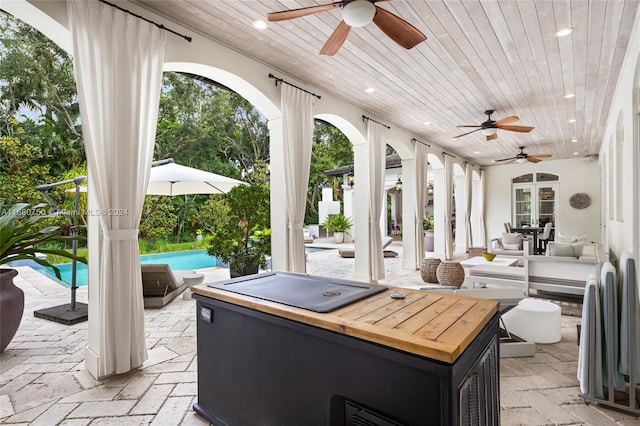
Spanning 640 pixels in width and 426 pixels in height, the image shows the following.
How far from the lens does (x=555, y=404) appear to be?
222cm

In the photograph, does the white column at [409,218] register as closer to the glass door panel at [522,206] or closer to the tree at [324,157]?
the glass door panel at [522,206]

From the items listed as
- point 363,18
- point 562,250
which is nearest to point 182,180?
point 363,18

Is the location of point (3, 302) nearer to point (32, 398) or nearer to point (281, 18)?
point (32, 398)

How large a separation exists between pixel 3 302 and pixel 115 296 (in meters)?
1.24

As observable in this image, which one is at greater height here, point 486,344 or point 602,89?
point 602,89

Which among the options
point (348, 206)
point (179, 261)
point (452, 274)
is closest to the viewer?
point (452, 274)

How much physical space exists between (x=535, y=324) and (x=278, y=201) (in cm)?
305

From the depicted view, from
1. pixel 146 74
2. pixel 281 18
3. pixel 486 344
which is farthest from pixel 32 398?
pixel 281 18

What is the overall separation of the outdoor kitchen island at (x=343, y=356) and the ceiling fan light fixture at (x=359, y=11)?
174 centimetres

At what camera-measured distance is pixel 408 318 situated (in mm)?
1426

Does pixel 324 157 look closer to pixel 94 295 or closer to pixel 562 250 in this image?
pixel 562 250

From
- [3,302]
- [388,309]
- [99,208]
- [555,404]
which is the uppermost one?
[99,208]

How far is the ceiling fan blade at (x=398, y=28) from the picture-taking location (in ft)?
7.61

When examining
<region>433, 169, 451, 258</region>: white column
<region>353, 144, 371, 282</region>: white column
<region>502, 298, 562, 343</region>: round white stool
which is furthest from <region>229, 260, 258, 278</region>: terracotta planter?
<region>433, 169, 451, 258</region>: white column
